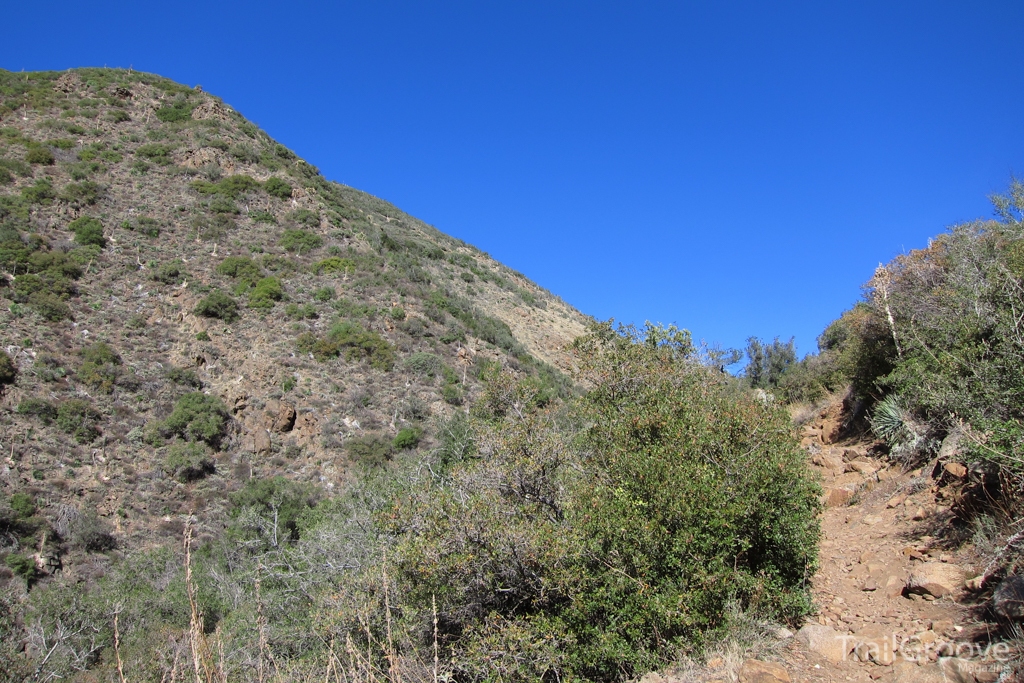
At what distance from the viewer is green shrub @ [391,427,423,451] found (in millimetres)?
20438

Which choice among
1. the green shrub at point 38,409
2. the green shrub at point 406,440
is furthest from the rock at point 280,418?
the green shrub at point 38,409

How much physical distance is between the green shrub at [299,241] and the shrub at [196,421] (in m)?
11.8

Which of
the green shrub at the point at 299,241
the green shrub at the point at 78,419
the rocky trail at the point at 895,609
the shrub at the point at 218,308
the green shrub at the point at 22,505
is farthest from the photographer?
the green shrub at the point at 299,241

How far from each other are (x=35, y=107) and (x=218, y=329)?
75.4 ft

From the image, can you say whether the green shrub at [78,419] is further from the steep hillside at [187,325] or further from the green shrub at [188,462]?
the green shrub at [188,462]

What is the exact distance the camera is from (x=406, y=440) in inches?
806

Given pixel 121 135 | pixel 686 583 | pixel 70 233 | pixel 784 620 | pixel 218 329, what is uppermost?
pixel 121 135

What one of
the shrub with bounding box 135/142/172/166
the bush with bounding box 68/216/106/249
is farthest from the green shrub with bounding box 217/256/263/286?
the shrub with bounding box 135/142/172/166

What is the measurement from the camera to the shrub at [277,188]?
112 ft

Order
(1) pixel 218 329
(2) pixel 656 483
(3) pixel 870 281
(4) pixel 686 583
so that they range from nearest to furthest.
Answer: (4) pixel 686 583 → (2) pixel 656 483 → (3) pixel 870 281 → (1) pixel 218 329

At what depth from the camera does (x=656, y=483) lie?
23.8ft

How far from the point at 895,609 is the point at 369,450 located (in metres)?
16.7

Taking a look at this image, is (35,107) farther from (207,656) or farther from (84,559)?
(207,656)

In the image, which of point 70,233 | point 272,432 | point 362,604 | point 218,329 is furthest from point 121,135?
point 362,604
